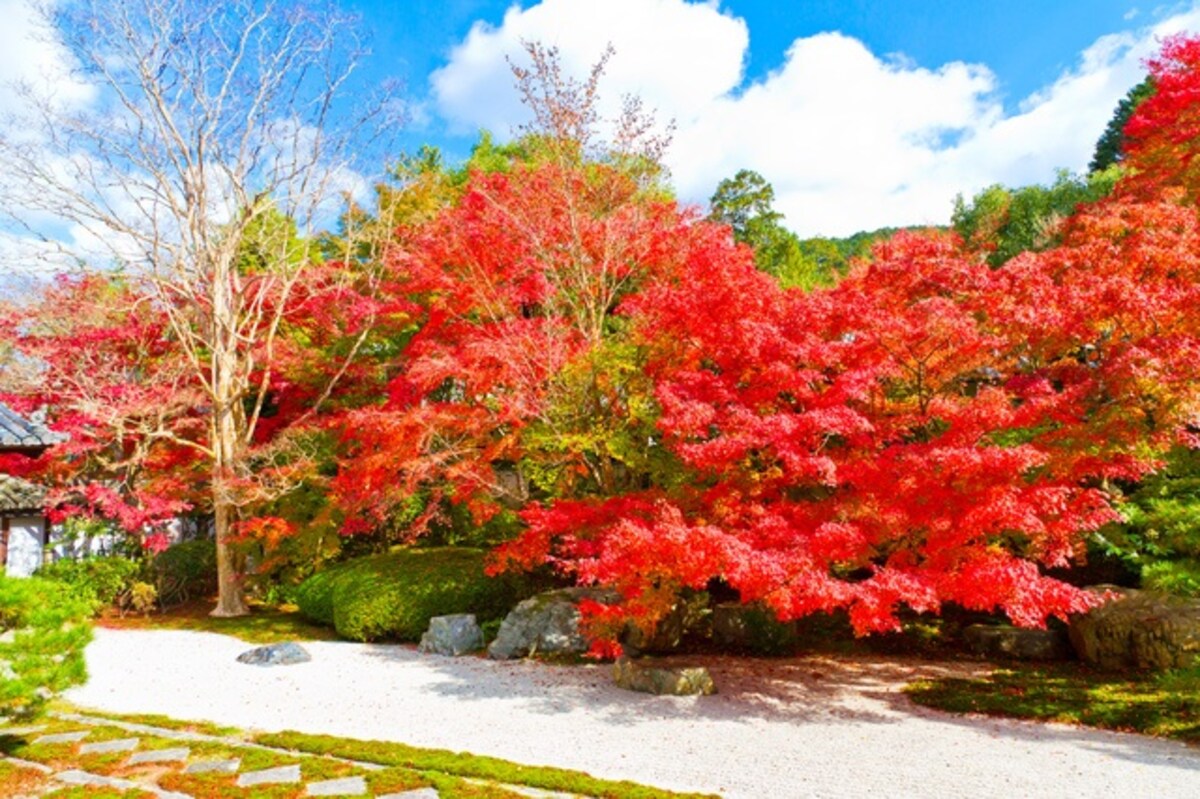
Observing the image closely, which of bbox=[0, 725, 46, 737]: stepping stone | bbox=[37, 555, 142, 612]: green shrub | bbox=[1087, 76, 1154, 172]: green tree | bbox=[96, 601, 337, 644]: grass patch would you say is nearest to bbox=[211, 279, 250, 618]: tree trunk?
bbox=[96, 601, 337, 644]: grass patch

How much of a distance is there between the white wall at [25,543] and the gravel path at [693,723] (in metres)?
6.85

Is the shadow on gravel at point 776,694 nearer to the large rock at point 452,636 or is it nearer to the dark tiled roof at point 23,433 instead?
the large rock at point 452,636

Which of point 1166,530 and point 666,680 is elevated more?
point 1166,530

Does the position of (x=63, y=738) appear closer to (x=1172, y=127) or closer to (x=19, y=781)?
(x=19, y=781)

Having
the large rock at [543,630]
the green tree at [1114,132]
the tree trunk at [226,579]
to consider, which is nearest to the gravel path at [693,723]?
the large rock at [543,630]

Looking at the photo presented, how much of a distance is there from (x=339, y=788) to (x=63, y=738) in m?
3.49

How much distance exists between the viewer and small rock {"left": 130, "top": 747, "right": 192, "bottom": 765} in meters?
6.88

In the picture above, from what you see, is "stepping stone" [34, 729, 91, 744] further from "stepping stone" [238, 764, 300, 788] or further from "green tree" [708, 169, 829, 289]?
"green tree" [708, 169, 829, 289]

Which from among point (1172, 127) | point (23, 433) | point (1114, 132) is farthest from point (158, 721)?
point (1114, 132)

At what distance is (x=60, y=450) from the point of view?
1554 cm

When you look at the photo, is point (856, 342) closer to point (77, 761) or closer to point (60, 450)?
point (77, 761)

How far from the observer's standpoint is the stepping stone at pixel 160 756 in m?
6.89

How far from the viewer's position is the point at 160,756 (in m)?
7.00

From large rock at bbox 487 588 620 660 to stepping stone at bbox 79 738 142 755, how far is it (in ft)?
17.4
